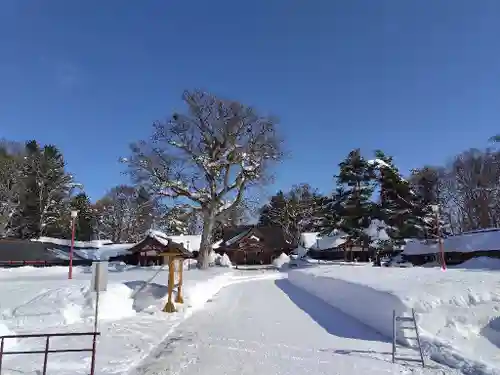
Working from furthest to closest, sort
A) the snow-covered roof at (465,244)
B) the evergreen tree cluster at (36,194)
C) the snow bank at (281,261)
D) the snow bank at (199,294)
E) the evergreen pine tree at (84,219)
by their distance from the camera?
1. the evergreen pine tree at (84,219)
2. the snow bank at (281,261)
3. the evergreen tree cluster at (36,194)
4. the snow-covered roof at (465,244)
5. the snow bank at (199,294)

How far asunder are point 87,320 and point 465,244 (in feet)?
117

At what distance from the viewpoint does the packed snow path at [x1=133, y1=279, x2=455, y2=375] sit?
271 inches

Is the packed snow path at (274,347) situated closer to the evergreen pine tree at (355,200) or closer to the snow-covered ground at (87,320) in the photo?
the snow-covered ground at (87,320)

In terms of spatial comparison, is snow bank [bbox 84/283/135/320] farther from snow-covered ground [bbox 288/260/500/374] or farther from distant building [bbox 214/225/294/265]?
distant building [bbox 214/225/294/265]

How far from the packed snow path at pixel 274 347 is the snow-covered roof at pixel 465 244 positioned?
27102mm

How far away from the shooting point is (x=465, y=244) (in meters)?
36.2

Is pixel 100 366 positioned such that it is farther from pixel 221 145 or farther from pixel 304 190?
pixel 304 190

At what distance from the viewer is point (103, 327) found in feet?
34.9

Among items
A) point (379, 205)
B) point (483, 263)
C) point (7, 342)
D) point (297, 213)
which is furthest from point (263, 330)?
point (297, 213)

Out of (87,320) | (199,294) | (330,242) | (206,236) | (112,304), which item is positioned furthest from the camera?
(330,242)

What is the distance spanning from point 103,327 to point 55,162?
4437cm

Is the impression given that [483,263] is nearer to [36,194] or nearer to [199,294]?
[199,294]

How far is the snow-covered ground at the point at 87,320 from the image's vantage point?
23.5ft

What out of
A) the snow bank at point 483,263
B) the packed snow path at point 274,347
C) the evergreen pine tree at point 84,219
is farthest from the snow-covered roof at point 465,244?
the evergreen pine tree at point 84,219
